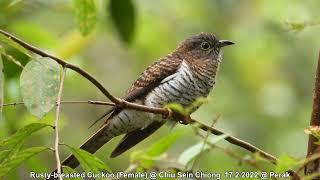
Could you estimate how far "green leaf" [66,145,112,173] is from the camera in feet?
7.93

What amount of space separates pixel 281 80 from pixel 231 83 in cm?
52

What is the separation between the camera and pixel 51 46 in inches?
193

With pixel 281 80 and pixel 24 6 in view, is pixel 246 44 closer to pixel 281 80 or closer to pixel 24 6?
pixel 281 80

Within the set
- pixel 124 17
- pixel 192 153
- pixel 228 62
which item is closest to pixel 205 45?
pixel 124 17

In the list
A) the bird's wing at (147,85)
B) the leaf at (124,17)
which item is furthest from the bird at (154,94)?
the leaf at (124,17)

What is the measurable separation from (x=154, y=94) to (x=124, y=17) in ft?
1.65

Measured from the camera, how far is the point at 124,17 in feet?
13.5

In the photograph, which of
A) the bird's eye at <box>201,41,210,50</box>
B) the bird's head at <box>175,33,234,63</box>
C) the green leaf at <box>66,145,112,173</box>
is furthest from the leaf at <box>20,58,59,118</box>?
the bird's eye at <box>201,41,210,50</box>

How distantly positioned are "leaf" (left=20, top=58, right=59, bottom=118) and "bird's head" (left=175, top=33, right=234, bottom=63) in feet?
7.63

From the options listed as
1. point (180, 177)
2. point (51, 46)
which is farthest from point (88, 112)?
point (180, 177)

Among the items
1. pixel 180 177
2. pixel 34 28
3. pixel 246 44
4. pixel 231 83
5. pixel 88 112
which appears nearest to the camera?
pixel 180 177

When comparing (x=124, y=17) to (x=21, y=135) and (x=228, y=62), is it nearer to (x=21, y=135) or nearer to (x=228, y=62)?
(x=21, y=135)

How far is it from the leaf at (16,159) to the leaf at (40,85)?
11 centimetres

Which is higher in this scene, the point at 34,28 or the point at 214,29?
the point at 34,28
